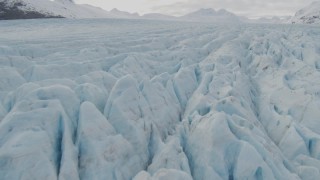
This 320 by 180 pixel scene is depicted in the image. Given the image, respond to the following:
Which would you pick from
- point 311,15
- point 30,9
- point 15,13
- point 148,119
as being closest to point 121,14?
point 311,15

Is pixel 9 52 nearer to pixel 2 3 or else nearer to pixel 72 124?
pixel 72 124

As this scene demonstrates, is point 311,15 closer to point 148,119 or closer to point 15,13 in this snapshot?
point 15,13

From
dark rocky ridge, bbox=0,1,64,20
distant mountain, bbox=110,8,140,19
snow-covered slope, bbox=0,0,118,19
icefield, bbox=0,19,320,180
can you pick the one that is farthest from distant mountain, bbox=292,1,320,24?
icefield, bbox=0,19,320,180

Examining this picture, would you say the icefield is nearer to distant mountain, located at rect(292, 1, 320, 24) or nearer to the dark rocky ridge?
the dark rocky ridge

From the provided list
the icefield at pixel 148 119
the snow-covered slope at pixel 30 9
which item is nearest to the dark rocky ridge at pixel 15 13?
the snow-covered slope at pixel 30 9

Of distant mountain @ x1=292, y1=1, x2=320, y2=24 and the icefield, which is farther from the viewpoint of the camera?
distant mountain @ x1=292, y1=1, x2=320, y2=24

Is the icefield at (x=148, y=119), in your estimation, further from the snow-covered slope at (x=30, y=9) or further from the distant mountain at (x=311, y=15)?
the distant mountain at (x=311, y=15)

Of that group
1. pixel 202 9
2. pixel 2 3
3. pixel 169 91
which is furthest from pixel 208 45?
pixel 202 9

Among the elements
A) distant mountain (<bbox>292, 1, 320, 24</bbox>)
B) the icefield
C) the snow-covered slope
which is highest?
the icefield

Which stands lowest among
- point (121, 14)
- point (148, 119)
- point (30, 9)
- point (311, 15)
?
point (121, 14)
